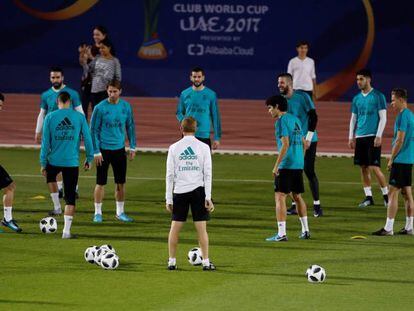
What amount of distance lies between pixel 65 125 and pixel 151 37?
1910 cm

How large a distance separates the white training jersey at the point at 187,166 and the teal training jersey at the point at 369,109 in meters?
6.35

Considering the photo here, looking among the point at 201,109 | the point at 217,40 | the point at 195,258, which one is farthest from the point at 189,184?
the point at 217,40

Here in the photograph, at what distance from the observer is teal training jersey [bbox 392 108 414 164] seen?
56.2 ft

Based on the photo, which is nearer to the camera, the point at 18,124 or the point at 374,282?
the point at 374,282

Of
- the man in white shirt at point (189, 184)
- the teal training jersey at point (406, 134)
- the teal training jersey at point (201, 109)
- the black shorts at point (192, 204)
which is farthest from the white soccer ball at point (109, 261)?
the teal training jersey at point (201, 109)

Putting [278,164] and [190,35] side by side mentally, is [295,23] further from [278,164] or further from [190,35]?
[278,164]

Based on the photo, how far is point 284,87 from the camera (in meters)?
18.4

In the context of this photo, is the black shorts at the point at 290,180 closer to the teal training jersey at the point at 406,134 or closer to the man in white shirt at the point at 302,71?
the teal training jersey at the point at 406,134

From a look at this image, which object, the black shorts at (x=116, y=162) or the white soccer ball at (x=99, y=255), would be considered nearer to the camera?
the white soccer ball at (x=99, y=255)

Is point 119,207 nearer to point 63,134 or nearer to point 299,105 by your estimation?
point 63,134

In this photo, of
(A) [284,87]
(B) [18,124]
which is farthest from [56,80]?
(B) [18,124]

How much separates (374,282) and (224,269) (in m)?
1.91

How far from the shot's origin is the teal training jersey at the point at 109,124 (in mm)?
18703

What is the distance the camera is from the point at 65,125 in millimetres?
17234
